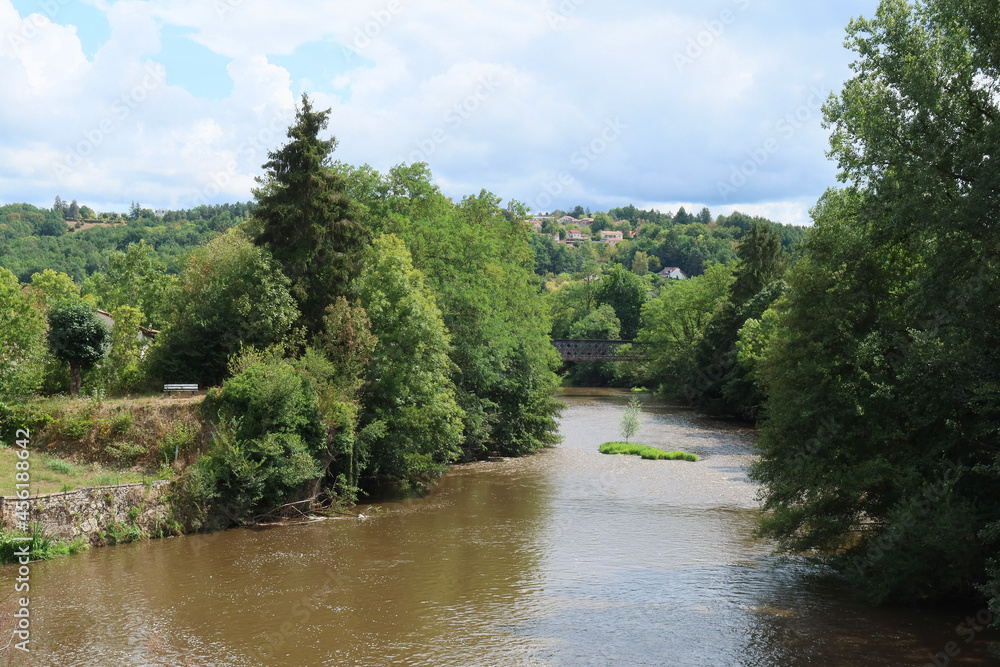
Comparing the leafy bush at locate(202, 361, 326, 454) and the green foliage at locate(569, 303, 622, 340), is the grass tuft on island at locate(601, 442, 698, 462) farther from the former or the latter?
the green foliage at locate(569, 303, 622, 340)

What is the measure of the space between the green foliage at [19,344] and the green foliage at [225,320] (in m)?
3.73

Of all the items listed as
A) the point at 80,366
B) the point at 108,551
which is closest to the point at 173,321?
the point at 80,366

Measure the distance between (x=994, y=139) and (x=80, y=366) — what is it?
89.4 feet

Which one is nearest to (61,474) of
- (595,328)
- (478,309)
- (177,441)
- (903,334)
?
(177,441)

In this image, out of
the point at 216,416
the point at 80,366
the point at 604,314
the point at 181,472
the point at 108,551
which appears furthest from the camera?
the point at 604,314

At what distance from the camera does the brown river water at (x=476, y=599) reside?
14648 millimetres

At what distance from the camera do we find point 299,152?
28.0 m

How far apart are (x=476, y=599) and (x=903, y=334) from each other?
474 inches

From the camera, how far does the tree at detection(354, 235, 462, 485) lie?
93.1 ft

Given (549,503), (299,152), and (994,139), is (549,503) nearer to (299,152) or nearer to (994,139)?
(299,152)

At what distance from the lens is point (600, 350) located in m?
87.8

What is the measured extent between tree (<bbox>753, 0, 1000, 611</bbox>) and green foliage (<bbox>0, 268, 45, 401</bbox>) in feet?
76.5

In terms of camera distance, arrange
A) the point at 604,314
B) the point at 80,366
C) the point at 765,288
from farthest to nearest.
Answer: the point at 604,314, the point at 765,288, the point at 80,366

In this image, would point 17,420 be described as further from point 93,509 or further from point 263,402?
point 263,402
